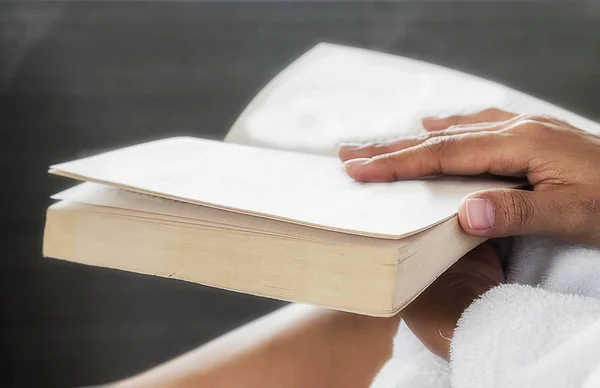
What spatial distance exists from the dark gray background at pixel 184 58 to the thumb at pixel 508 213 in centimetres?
47

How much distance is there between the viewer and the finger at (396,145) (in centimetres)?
43

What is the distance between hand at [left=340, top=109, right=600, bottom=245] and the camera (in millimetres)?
384

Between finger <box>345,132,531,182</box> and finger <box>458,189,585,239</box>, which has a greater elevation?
finger <box>345,132,531,182</box>

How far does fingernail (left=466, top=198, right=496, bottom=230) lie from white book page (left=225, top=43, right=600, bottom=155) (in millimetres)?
171

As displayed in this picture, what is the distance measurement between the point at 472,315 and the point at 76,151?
0.61m

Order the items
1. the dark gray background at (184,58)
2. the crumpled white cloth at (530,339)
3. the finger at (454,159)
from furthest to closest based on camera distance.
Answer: the dark gray background at (184,58) → the finger at (454,159) → the crumpled white cloth at (530,339)

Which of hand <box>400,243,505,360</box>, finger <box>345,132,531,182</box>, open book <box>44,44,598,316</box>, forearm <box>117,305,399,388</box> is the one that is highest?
finger <box>345,132,531,182</box>

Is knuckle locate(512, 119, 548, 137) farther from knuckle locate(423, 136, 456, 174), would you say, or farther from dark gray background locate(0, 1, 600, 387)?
dark gray background locate(0, 1, 600, 387)

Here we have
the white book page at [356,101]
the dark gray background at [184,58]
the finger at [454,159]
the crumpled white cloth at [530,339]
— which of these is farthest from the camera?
the dark gray background at [184,58]

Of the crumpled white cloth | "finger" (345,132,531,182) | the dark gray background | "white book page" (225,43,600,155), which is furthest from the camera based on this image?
the dark gray background

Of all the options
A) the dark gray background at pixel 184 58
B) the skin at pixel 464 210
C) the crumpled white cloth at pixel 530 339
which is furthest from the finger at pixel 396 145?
the dark gray background at pixel 184 58

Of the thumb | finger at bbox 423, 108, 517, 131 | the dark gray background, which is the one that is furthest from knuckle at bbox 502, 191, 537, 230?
the dark gray background

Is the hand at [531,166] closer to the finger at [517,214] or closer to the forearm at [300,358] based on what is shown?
the finger at [517,214]

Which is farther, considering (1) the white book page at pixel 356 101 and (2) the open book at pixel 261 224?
(1) the white book page at pixel 356 101
